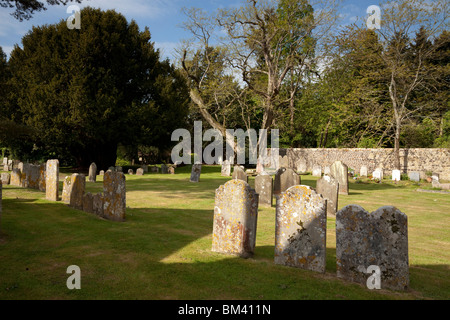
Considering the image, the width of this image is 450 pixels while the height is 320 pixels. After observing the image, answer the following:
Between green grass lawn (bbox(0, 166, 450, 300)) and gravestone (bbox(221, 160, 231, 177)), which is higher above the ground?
gravestone (bbox(221, 160, 231, 177))

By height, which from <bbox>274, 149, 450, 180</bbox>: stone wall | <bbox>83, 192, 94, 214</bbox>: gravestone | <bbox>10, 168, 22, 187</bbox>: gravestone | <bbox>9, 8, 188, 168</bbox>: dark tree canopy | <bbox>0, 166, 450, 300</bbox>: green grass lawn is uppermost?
<bbox>9, 8, 188, 168</bbox>: dark tree canopy

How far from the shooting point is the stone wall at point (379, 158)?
2284 cm

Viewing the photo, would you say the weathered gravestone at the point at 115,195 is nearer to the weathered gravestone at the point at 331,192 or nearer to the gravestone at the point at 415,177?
the weathered gravestone at the point at 331,192

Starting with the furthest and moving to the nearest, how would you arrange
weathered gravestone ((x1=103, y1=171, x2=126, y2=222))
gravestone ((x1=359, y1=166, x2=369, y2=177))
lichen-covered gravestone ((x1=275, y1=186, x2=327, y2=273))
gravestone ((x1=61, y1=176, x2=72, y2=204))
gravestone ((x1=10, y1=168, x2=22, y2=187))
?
gravestone ((x1=359, y1=166, x2=369, y2=177))
gravestone ((x1=10, y1=168, x2=22, y2=187))
gravestone ((x1=61, y1=176, x2=72, y2=204))
weathered gravestone ((x1=103, y1=171, x2=126, y2=222))
lichen-covered gravestone ((x1=275, y1=186, x2=327, y2=273))

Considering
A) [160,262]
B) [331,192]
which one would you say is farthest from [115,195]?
[331,192]

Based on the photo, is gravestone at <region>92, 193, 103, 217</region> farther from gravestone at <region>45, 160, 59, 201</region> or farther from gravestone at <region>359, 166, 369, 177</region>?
gravestone at <region>359, 166, 369, 177</region>

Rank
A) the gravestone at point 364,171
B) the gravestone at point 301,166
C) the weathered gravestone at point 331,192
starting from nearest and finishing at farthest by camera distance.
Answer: the weathered gravestone at point 331,192 < the gravestone at point 364,171 < the gravestone at point 301,166

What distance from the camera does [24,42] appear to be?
25250 mm

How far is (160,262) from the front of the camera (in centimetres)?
529

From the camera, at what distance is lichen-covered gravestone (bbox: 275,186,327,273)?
16.0 ft

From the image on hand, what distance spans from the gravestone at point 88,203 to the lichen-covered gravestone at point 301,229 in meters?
6.18

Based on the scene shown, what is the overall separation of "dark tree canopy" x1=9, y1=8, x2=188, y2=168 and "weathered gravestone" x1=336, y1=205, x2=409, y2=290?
69.9ft

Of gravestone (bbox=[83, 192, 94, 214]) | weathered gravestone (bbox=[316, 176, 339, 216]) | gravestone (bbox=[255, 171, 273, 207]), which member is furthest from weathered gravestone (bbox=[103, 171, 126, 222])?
weathered gravestone (bbox=[316, 176, 339, 216])

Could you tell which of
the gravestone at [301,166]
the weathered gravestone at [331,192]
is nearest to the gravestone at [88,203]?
the weathered gravestone at [331,192]
